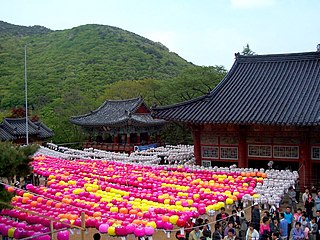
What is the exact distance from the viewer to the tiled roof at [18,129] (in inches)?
1706

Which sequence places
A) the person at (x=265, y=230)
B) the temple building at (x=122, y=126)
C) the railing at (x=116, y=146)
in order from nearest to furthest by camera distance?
the person at (x=265, y=230) < the railing at (x=116, y=146) < the temple building at (x=122, y=126)

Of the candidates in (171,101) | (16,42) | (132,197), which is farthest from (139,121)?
(16,42)

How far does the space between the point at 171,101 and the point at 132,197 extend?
3426 centimetres

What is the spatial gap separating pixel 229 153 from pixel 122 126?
18569 millimetres

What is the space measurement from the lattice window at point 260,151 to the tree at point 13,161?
680 inches

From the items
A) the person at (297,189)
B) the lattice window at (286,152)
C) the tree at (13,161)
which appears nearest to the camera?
the tree at (13,161)

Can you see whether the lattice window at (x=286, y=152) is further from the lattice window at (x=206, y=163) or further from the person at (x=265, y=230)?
the person at (x=265, y=230)

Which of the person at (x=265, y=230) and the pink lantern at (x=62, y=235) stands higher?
the person at (x=265, y=230)

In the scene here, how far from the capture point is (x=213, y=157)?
27.6m

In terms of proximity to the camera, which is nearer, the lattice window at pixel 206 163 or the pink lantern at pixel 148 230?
the pink lantern at pixel 148 230

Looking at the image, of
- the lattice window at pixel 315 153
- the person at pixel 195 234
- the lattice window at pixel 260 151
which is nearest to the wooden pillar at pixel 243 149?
the lattice window at pixel 260 151

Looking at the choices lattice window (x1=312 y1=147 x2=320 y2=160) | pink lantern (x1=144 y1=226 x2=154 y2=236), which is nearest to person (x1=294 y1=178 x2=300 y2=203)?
lattice window (x1=312 y1=147 x2=320 y2=160)

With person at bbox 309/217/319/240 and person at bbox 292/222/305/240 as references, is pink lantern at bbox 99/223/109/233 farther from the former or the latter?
person at bbox 309/217/319/240

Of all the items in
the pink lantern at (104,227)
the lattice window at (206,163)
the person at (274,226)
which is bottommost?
the pink lantern at (104,227)
